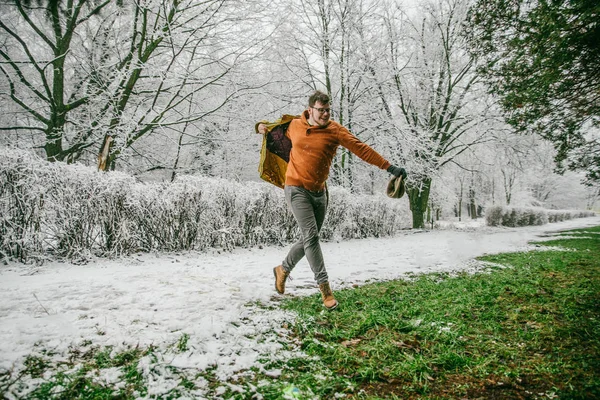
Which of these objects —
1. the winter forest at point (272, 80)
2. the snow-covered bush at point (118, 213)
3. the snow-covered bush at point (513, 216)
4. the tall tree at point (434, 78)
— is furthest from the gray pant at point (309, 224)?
the snow-covered bush at point (513, 216)

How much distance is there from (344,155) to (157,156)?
675 centimetres

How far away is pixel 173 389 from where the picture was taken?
1671 mm

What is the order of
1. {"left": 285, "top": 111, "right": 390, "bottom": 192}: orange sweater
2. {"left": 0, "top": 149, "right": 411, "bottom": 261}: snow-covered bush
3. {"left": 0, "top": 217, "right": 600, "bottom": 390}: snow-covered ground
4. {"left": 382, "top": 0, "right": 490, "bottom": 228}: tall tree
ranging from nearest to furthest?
{"left": 0, "top": 217, "right": 600, "bottom": 390}: snow-covered ground < {"left": 285, "top": 111, "right": 390, "bottom": 192}: orange sweater < {"left": 0, "top": 149, "right": 411, "bottom": 261}: snow-covered bush < {"left": 382, "top": 0, "right": 490, "bottom": 228}: tall tree

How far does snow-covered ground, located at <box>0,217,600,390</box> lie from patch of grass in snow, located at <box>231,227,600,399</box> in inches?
14.5

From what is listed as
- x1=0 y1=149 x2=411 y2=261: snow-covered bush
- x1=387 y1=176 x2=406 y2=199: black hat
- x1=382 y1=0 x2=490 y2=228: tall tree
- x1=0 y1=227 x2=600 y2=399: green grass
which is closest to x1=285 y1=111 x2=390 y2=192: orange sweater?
x1=387 y1=176 x2=406 y2=199: black hat

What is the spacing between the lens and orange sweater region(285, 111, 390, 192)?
299 centimetres

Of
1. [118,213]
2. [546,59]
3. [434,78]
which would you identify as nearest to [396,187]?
[118,213]

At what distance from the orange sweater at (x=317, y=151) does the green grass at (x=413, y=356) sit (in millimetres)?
1225

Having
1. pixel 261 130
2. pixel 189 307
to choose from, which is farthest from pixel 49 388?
pixel 261 130

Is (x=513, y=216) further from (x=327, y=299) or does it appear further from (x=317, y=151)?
(x=317, y=151)

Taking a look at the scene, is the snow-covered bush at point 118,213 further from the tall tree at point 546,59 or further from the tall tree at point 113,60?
the tall tree at point 546,59

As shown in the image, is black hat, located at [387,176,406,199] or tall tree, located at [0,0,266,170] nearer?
black hat, located at [387,176,406,199]

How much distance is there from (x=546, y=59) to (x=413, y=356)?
230 inches

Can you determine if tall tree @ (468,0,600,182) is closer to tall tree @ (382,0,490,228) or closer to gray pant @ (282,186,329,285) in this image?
gray pant @ (282,186,329,285)
